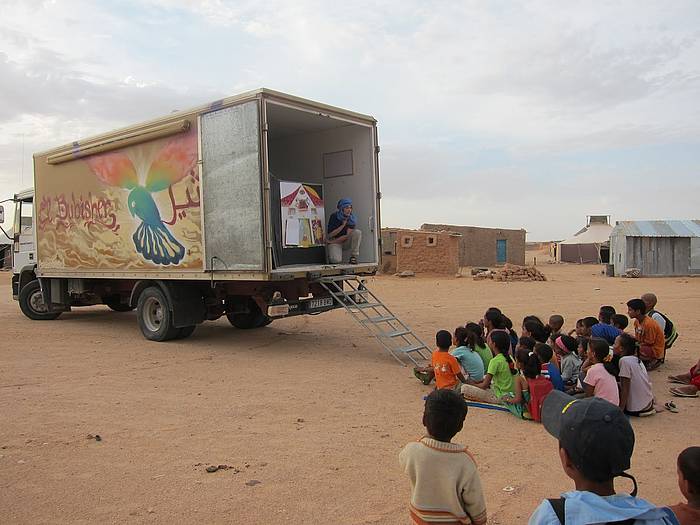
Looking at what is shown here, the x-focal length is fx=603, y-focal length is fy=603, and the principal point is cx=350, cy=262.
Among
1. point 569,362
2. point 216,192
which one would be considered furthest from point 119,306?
point 569,362

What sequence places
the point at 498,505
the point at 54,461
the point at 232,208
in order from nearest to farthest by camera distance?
the point at 498,505 < the point at 54,461 < the point at 232,208

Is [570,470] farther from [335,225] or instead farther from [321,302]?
[335,225]

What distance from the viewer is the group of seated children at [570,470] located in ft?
5.53

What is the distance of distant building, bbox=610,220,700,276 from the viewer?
88.6ft

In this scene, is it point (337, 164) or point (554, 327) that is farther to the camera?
point (337, 164)

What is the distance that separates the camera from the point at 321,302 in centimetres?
902

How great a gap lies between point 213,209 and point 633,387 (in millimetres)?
5863

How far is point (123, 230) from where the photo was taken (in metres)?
10.2

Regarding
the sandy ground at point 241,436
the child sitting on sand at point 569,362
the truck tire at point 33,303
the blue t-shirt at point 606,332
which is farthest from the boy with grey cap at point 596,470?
the truck tire at point 33,303

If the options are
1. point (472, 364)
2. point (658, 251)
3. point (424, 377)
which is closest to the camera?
point (472, 364)

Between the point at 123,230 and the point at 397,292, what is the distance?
10.4 m

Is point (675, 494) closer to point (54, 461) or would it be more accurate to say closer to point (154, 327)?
point (54, 461)

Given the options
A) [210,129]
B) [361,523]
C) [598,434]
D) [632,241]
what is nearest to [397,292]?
[210,129]

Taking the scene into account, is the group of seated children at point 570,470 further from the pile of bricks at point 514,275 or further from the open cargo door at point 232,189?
the pile of bricks at point 514,275
